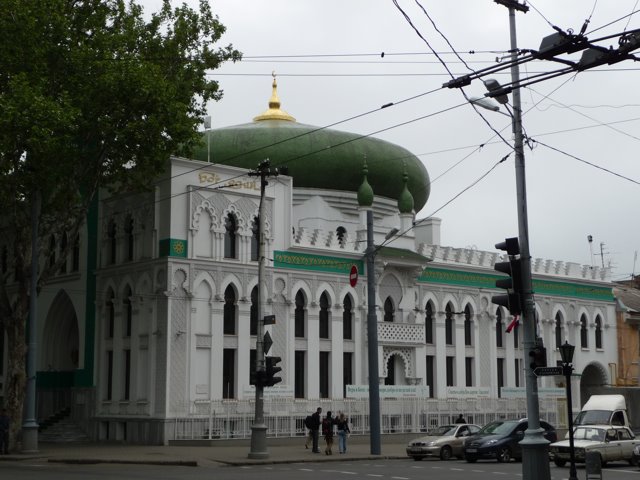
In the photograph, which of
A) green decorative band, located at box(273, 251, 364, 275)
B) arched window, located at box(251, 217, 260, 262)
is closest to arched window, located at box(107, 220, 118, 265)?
arched window, located at box(251, 217, 260, 262)

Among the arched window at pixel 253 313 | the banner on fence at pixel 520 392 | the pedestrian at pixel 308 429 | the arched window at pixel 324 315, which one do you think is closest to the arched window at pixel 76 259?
the arched window at pixel 253 313

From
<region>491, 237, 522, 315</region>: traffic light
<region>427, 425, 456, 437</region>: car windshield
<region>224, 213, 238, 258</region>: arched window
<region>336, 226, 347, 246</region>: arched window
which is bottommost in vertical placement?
<region>427, 425, 456, 437</region>: car windshield

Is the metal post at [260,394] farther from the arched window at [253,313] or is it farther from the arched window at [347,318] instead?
the arched window at [347,318]

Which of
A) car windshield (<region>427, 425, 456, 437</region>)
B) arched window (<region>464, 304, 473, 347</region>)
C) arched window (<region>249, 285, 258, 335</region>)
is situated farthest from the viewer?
arched window (<region>464, 304, 473, 347</region>)

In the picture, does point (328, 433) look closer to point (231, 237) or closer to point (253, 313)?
point (253, 313)

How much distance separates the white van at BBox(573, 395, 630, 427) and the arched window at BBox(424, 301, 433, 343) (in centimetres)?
1277

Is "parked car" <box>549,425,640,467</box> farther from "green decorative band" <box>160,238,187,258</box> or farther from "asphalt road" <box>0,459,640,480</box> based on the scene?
"green decorative band" <box>160,238,187,258</box>

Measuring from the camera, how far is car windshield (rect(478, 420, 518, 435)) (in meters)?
29.9

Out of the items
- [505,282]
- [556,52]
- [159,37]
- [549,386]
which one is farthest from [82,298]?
[556,52]

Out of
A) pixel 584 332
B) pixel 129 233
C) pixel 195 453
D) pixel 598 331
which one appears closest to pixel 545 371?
pixel 195 453

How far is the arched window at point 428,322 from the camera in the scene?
145ft

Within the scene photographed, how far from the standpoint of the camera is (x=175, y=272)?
36.1 meters

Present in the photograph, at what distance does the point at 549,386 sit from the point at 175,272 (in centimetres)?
2081

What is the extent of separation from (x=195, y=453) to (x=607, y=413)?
43.2 ft
